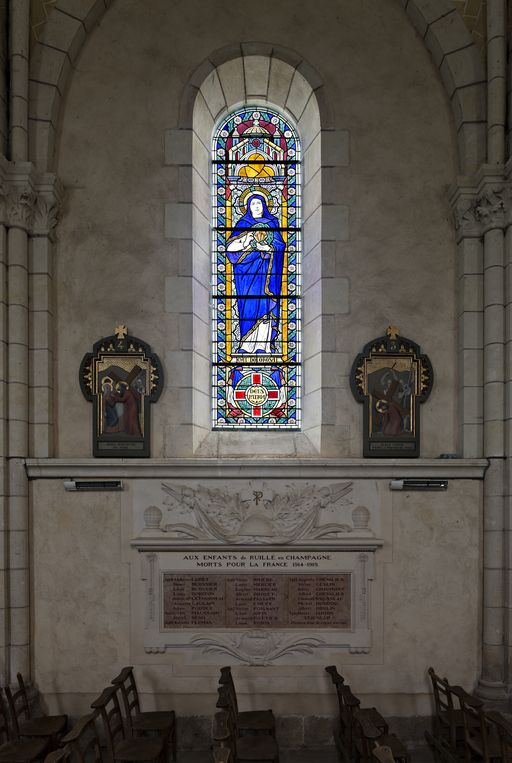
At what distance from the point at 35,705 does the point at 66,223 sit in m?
4.58

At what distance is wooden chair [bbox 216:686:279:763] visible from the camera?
466 cm

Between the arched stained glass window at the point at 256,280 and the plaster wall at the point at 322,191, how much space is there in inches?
21.2

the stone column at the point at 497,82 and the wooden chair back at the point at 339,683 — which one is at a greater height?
the stone column at the point at 497,82

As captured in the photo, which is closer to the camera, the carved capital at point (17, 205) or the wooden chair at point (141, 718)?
the wooden chair at point (141, 718)

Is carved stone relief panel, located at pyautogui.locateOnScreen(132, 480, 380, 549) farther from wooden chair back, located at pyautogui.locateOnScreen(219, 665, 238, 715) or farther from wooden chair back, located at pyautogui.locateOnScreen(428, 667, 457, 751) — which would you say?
wooden chair back, located at pyautogui.locateOnScreen(428, 667, 457, 751)

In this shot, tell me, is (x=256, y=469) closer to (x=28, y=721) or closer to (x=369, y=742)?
(x=369, y=742)

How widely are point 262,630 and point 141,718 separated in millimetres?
1295

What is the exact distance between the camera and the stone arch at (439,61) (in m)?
6.18

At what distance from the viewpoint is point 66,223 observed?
6.30 metres

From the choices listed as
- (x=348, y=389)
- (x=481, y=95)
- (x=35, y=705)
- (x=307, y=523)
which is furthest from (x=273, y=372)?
(x=35, y=705)

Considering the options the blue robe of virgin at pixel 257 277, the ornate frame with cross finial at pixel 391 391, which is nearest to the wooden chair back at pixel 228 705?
the ornate frame with cross finial at pixel 391 391

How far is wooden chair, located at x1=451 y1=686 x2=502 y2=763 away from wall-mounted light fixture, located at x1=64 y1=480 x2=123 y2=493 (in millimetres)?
3410

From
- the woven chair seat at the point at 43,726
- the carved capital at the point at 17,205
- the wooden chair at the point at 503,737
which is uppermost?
the carved capital at the point at 17,205

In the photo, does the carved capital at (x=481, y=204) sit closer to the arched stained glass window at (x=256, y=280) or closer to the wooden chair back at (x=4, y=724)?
the arched stained glass window at (x=256, y=280)
